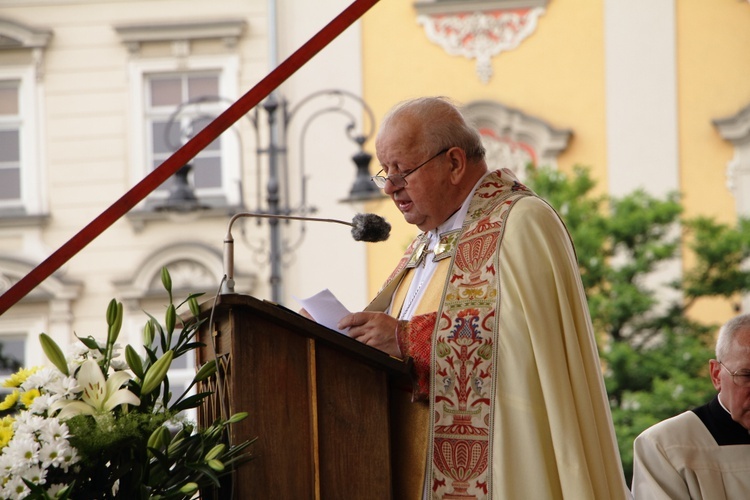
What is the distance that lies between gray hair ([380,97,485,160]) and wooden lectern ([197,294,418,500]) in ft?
2.16

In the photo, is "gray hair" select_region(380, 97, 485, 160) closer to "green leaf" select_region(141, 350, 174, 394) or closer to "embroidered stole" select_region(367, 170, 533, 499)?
"embroidered stole" select_region(367, 170, 533, 499)

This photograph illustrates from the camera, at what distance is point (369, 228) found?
9.62 ft

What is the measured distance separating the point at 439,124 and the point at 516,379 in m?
0.68

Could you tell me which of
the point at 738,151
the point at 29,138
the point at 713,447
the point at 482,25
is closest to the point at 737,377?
the point at 713,447

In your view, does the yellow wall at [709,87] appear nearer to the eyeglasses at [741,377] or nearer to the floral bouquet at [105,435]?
the eyeglasses at [741,377]

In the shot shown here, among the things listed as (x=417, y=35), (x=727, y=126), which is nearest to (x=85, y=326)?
(x=417, y=35)

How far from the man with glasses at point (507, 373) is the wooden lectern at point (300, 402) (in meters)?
0.18

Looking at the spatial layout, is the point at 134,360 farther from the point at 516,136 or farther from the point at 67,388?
the point at 516,136

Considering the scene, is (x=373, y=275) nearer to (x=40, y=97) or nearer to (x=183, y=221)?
(x=183, y=221)

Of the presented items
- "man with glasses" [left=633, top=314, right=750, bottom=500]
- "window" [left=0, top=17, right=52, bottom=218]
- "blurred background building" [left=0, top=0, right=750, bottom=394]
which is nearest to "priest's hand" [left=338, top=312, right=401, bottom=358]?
"man with glasses" [left=633, top=314, right=750, bottom=500]

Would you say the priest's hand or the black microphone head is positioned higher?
the black microphone head

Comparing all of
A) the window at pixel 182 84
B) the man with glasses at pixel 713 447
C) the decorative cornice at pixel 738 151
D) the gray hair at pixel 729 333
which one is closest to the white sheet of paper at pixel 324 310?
the man with glasses at pixel 713 447

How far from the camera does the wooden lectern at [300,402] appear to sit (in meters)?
2.52

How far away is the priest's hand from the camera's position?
286 centimetres
